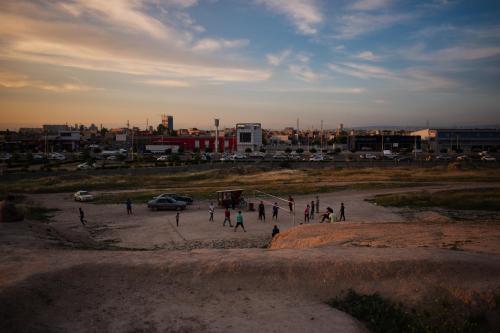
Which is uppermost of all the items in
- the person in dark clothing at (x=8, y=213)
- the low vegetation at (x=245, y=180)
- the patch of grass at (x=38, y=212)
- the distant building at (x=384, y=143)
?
the distant building at (x=384, y=143)

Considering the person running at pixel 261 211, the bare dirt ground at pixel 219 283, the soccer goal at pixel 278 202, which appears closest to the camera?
the bare dirt ground at pixel 219 283

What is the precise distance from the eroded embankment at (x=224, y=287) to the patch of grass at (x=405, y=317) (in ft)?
1.44

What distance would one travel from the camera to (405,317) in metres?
11.3

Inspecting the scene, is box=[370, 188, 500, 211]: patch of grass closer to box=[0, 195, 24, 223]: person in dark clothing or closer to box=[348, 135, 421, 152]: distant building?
box=[0, 195, 24, 223]: person in dark clothing

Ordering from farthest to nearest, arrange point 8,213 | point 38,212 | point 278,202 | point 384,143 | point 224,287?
point 384,143 → point 278,202 → point 38,212 → point 8,213 → point 224,287

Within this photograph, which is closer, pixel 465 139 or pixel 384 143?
pixel 384 143

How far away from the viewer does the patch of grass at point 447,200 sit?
34.7 metres

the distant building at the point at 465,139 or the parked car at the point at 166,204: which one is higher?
the distant building at the point at 465,139

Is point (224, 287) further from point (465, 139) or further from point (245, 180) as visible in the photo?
point (465, 139)

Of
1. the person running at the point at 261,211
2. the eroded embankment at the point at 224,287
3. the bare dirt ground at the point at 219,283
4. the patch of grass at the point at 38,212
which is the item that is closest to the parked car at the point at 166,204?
the person running at the point at 261,211

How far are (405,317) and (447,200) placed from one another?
28.8 meters

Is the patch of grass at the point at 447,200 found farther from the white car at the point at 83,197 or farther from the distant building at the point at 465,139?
the distant building at the point at 465,139

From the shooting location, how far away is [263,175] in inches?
2445

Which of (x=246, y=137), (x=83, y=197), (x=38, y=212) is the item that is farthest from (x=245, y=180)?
(x=246, y=137)
